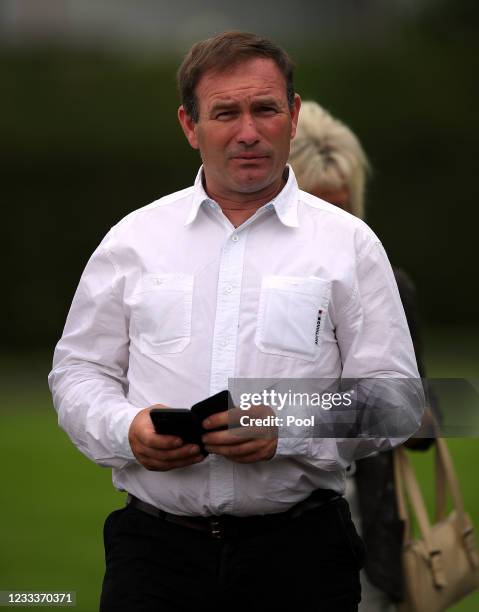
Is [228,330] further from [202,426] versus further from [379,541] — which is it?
[379,541]

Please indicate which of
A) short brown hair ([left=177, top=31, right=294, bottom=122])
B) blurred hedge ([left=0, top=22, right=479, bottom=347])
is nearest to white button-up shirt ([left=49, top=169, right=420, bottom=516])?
short brown hair ([left=177, top=31, right=294, bottom=122])

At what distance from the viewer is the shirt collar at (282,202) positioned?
3264 mm

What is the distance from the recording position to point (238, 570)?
3.09m

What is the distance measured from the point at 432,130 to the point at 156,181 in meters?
3.85

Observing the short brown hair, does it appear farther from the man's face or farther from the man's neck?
the man's neck

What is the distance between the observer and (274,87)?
3.27 metres

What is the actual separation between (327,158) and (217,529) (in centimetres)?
154

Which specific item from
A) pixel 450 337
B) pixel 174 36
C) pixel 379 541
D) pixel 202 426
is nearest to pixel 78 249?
pixel 174 36

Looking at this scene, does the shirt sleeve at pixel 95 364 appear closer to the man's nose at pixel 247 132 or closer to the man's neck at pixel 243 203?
the man's neck at pixel 243 203

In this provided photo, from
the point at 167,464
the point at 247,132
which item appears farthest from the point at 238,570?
the point at 247,132

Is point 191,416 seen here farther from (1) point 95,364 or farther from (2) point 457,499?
(2) point 457,499

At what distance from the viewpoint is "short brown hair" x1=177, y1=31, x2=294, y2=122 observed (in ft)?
10.7

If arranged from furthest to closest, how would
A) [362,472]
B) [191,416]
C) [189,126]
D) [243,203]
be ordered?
1. [362,472]
2. [189,126]
3. [243,203]
4. [191,416]

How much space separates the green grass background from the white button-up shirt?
2978mm
